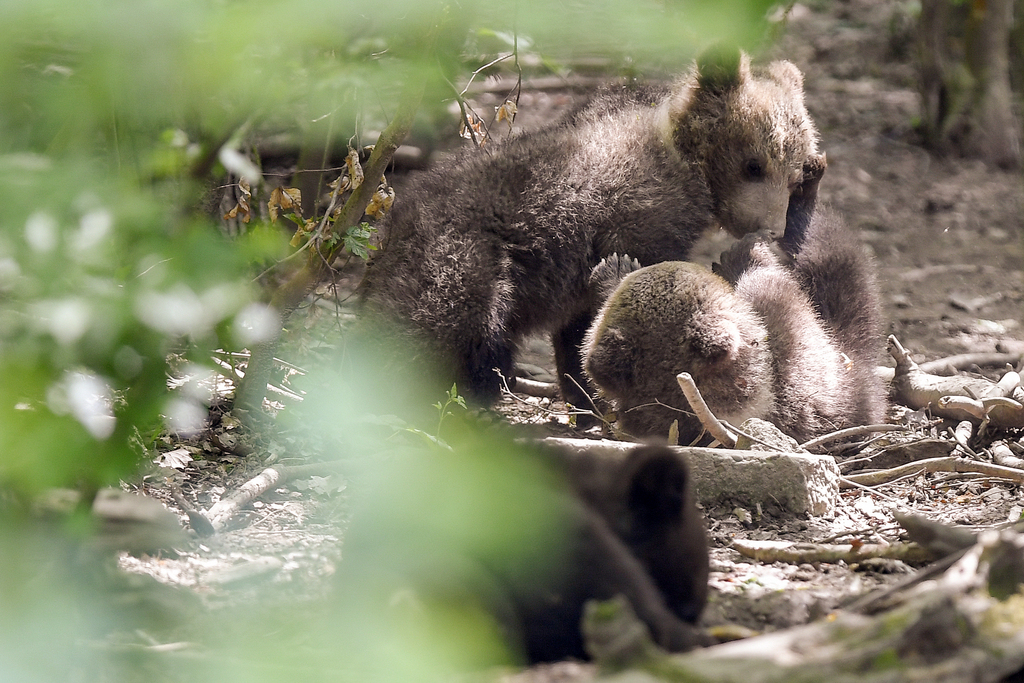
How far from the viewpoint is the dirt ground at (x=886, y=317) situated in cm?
263

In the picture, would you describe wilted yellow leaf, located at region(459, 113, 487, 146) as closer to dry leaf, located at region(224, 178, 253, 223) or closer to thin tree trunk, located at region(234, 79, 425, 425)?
thin tree trunk, located at region(234, 79, 425, 425)

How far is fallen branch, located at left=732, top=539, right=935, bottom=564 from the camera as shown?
108 inches

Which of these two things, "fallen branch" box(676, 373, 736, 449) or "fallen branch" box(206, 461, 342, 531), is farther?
"fallen branch" box(676, 373, 736, 449)

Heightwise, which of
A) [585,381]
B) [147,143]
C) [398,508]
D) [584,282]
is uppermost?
[147,143]

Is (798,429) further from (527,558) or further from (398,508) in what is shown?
(398,508)

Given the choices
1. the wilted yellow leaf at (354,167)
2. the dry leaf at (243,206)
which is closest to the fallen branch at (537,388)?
the wilted yellow leaf at (354,167)

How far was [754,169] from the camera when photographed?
4.95 m

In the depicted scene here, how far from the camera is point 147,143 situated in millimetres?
2982

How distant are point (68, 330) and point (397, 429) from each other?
2735 millimetres

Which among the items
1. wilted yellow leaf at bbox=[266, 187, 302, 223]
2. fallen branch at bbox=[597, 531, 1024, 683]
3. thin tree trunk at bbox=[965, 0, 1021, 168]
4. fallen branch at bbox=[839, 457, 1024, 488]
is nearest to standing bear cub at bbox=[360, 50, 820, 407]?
wilted yellow leaf at bbox=[266, 187, 302, 223]

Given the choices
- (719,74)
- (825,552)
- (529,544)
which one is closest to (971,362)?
(719,74)

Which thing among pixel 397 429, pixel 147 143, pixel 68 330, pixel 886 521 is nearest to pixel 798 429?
pixel 886 521

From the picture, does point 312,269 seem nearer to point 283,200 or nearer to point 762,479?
point 283,200

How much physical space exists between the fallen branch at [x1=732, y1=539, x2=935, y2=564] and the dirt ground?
4cm
